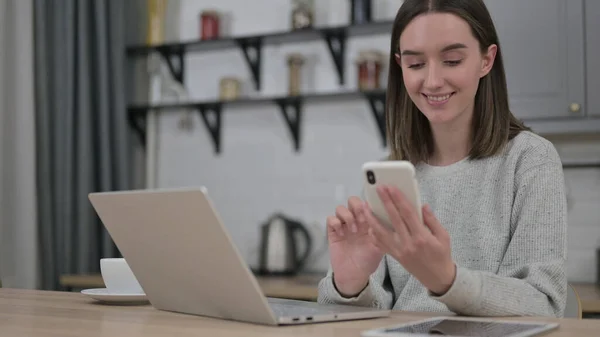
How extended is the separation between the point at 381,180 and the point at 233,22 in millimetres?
2735

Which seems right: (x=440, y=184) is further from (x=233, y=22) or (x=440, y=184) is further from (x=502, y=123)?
(x=233, y=22)

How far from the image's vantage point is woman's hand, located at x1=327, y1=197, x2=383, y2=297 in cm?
127

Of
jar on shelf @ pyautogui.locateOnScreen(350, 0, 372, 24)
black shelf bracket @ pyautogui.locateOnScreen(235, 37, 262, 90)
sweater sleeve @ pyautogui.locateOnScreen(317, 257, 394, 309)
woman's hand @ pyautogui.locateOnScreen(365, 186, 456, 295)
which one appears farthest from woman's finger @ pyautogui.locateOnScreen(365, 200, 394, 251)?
black shelf bracket @ pyautogui.locateOnScreen(235, 37, 262, 90)

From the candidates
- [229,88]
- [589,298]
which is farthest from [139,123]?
[589,298]

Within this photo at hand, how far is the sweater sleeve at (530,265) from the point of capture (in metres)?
1.20

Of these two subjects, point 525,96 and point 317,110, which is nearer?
point 525,96

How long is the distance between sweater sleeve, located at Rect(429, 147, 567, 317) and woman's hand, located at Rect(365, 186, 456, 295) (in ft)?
0.18

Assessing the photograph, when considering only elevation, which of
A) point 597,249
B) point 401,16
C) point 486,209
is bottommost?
point 597,249

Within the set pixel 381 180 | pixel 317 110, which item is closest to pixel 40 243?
pixel 317 110

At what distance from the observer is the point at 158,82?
3.75 metres

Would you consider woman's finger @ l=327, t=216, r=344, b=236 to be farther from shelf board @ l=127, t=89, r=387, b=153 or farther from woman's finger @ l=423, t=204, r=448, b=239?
shelf board @ l=127, t=89, r=387, b=153

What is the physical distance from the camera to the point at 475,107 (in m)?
1.63

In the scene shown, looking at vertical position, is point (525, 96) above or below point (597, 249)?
above

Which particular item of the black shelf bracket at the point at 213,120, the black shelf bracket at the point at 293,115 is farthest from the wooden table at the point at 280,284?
the black shelf bracket at the point at 213,120
